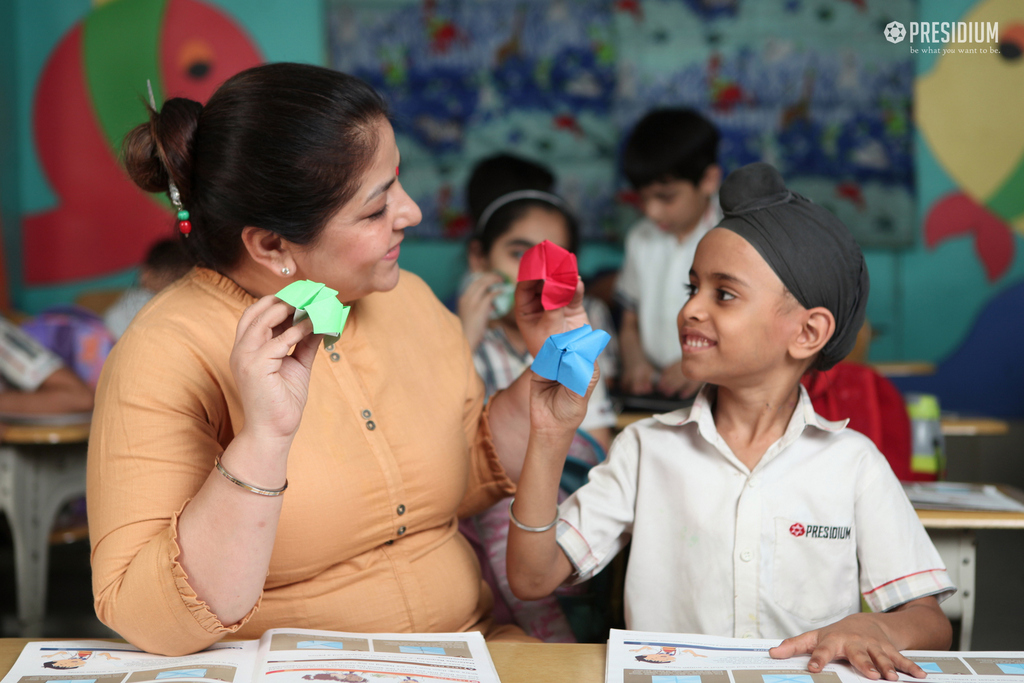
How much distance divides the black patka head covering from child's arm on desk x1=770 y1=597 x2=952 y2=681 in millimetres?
420

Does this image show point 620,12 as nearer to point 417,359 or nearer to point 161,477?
point 417,359

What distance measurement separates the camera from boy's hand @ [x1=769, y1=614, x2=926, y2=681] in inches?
38.5

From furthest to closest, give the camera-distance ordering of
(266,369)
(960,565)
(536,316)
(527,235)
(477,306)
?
(527,235) → (477,306) → (960,565) → (536,316) → (266,369)

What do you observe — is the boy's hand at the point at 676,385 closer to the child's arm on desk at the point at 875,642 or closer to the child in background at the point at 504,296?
the child in background at the point at 504,296

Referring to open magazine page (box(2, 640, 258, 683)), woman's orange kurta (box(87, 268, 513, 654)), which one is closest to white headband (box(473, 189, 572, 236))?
woman's orange kurta (box(87, 268, 513, 654))

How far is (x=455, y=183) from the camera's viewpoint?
494 cm

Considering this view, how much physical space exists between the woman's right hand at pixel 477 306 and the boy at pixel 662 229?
3.44 feet

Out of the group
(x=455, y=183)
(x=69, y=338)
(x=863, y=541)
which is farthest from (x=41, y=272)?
(x=863, y=541)

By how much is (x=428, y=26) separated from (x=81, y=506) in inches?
122

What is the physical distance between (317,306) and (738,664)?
25.2 inches

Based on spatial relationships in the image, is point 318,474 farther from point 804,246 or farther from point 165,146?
point 804,246

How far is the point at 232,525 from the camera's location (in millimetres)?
1014

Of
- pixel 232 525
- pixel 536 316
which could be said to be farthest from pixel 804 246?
pixel 232 525

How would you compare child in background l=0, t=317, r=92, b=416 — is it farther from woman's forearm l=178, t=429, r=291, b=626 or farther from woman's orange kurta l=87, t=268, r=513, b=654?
woman's forearm l=178, t=429, r=291, b=626
